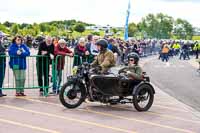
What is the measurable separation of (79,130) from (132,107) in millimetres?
2944

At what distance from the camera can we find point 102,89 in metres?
10.8

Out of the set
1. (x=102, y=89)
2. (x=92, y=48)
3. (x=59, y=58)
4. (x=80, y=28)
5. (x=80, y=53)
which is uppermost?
(x=80, y=28)

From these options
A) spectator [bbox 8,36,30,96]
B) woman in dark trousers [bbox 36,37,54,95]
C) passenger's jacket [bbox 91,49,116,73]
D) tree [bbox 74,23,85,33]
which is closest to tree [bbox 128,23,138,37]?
tree [bbox 74,23,85,33]

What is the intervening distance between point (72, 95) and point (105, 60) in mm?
1135

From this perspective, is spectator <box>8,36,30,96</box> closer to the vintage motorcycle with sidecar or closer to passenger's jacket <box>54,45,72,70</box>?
passenger's jacket <box>54,45,72,70</box>

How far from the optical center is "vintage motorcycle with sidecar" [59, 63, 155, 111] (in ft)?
35.0

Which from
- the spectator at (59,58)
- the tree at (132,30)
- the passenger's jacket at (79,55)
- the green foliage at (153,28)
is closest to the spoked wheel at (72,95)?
the spectator at (59,58)

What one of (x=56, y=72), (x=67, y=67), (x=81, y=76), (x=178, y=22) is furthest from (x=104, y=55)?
(x=178, y=22)

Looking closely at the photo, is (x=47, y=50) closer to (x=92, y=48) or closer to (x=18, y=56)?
(x=18, y=56)

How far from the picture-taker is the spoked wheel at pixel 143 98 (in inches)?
420

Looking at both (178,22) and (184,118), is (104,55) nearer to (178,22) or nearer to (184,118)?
(184,118)

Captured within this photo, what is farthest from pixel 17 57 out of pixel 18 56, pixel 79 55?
pixel 79 55

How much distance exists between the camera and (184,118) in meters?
10.1

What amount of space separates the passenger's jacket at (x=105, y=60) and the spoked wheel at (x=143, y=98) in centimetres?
92
